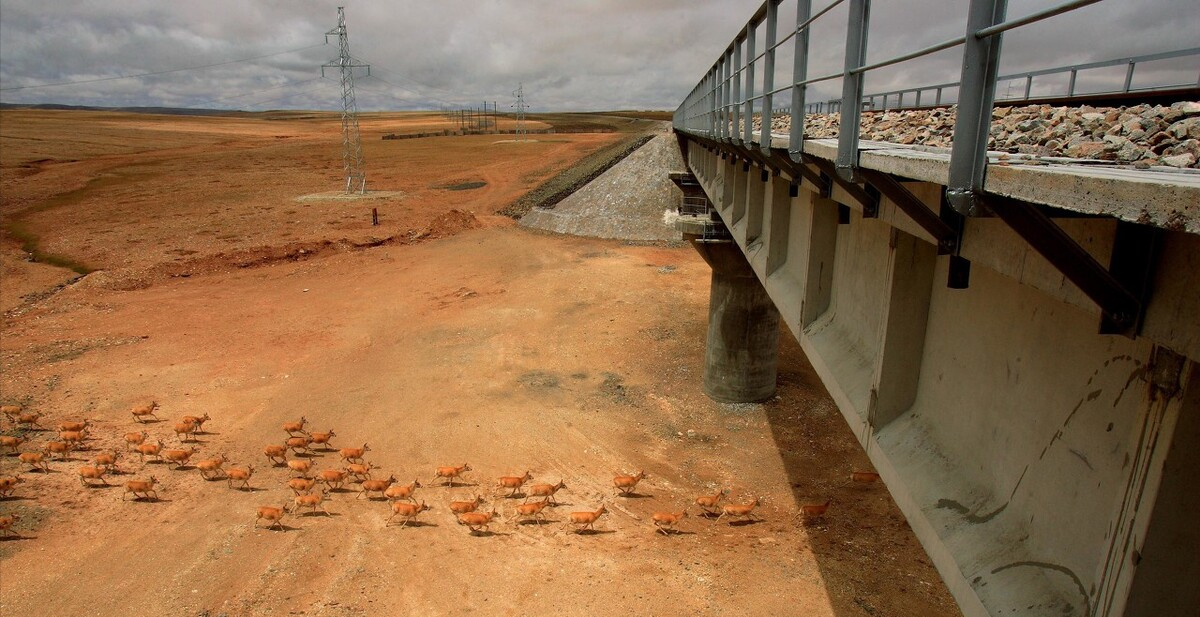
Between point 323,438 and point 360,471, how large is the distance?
1753 millimetres

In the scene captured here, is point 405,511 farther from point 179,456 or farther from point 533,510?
point 179,456

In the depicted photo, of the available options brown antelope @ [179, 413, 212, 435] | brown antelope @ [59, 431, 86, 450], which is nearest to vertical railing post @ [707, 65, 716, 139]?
brown antelope @ [179, 413, 212, 435]

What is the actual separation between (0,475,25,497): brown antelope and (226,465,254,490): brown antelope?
349 cm

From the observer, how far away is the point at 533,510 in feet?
33.6

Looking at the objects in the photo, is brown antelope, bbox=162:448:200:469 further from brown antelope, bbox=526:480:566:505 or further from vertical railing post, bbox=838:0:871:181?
vertical railing post, bbox=838:0:871:181

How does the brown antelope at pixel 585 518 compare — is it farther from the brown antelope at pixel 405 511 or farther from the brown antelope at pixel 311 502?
the brown antelope at pixel 311 502

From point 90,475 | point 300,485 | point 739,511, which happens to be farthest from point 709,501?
point 90,475

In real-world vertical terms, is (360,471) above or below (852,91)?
below

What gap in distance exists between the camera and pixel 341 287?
25.7 meters

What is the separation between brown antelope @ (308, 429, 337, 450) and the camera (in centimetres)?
1289

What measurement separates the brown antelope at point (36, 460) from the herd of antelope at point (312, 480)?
2 centimetres

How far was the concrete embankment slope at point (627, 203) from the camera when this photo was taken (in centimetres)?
3347

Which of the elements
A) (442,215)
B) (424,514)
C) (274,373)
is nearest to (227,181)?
(442,215)

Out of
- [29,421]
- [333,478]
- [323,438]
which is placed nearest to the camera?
[333,478]
